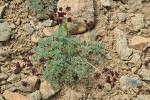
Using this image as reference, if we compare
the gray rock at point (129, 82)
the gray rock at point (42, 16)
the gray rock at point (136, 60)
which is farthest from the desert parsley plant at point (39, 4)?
the gray rock at point (129, 82)

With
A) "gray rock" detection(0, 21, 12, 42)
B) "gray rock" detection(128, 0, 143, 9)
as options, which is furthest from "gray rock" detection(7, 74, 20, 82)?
"gray rock" detection(128, 0, 143, 9)

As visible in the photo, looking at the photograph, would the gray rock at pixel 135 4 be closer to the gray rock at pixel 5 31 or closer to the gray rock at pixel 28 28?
the gray rock at pixel 28 28

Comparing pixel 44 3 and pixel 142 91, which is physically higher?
pixel 44 3

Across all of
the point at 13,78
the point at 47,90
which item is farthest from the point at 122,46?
the point at 13,78

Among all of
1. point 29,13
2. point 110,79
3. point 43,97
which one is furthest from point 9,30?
point 110,79

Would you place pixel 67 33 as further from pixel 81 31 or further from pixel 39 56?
pixel 39 56

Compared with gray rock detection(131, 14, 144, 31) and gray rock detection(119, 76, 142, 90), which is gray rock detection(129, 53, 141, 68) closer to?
gray rock detection(119, 76, 142, 90)
